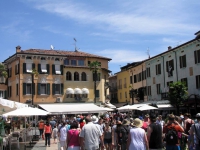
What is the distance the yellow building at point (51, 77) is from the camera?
152 feet

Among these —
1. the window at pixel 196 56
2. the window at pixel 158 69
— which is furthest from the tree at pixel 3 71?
the window at pixel 196 56

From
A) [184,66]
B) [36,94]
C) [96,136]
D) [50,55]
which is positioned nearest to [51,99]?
[36,94]

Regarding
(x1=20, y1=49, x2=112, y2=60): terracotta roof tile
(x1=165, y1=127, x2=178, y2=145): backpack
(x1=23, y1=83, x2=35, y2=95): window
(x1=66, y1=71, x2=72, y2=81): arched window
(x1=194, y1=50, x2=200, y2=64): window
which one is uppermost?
(x1=20, y1=49, x2=112, y2=60): terracotta roof tile

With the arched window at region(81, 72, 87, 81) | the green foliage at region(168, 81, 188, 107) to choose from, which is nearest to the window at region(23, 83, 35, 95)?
the arched window at region(81, 72, 87, 81)

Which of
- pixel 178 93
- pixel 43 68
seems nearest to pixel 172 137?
pixel 178 93

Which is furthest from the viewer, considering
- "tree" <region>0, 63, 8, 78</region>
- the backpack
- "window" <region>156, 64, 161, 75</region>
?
"tree" <region>0, 63, 8, 78</region>

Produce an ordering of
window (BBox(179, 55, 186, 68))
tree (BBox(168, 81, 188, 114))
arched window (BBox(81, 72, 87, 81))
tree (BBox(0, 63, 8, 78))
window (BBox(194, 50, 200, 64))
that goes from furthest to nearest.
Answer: arched window (BBox(81, 72, 87, 81)) → tree (BBox(0, 63, 8, 78)) → window (BBox(179, 55, 186, 68)) → window (BBox(194, 50, 200, 64)) → tree (BBox(168, 81, 188, 114))

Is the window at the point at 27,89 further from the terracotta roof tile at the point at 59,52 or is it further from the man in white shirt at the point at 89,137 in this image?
the man in white shirt at the point at 89,137

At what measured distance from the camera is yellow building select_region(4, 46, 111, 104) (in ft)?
152

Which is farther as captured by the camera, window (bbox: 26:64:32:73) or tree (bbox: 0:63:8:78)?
tree (bbox: 0:63:8:78)

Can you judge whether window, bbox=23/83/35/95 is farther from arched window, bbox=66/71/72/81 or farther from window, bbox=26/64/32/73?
arched window, bbox=66/71/72/81

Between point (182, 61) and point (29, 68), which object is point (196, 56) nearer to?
point (182, 61)

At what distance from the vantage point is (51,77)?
47938 millimetres

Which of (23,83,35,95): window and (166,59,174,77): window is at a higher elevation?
(166,59,174,77): window
